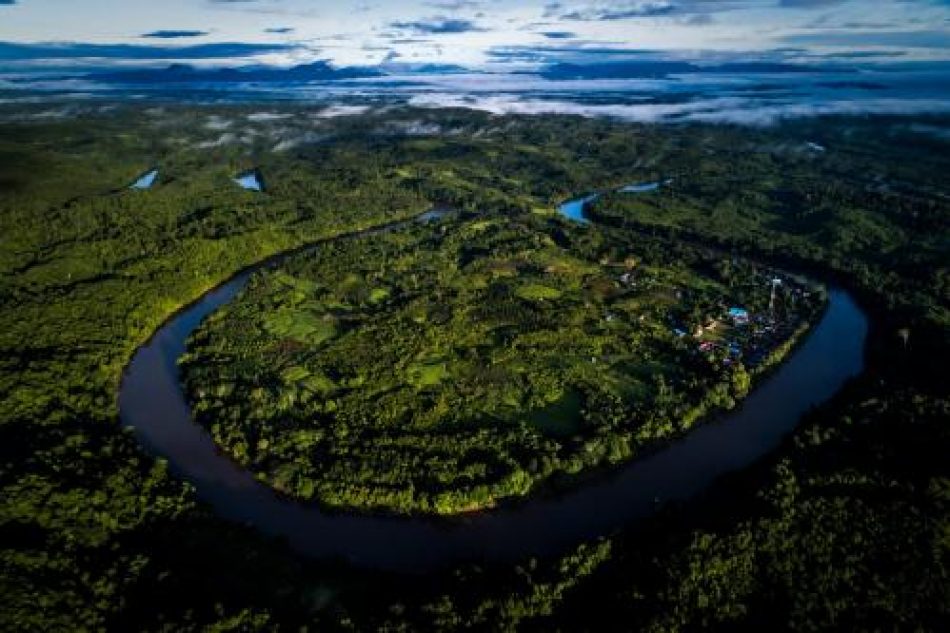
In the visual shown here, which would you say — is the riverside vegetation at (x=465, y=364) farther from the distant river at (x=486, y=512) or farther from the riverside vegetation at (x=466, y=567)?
the riverside vegetation at (x=466, y=567)

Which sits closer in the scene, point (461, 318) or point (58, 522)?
point (58, 522)

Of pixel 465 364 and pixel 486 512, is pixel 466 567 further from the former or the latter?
pixel 465 364

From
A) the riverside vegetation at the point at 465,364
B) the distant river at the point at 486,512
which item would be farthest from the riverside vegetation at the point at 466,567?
the riverside vegetation at the point at 465,364

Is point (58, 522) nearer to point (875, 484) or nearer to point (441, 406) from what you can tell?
point (441, 406)

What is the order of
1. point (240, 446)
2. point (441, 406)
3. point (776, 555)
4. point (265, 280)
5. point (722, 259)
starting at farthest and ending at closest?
point (722, 259)
point (265, 280)
point (441, 406)
point (240, 446)
point (776, 555)

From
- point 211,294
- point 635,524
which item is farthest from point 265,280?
point 635,524

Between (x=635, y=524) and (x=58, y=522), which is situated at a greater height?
(x=58, y=522)

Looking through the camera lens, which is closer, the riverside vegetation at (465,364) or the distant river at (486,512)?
the distant river at (486,512)
